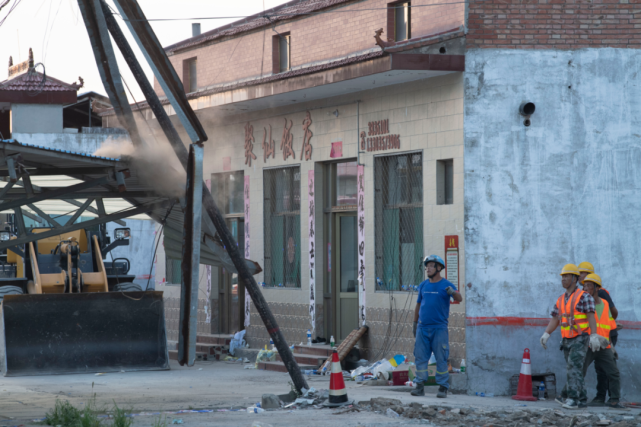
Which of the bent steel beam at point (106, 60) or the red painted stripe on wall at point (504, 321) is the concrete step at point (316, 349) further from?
the bent steel beam at point (106, 60)

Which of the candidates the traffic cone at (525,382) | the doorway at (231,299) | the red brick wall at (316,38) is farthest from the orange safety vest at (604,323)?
the doorway at (231,299)

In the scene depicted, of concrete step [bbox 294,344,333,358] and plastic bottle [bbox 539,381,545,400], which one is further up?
concrete step [bbox 294,344,333,358]

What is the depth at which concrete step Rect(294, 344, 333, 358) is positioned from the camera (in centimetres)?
1591

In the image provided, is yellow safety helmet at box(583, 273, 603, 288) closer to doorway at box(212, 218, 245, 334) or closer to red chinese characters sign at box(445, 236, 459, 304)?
red chinese characters sign at box(445, 236, 459, 304)

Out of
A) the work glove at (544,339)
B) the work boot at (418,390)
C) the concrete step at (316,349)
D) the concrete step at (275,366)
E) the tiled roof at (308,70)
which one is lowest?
the concrete step at (275,366)

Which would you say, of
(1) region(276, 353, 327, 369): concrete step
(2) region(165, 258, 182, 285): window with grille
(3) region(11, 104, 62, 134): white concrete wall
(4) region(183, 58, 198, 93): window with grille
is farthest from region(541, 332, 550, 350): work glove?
(3) region(11, 104, 62, 134): white concrete wall

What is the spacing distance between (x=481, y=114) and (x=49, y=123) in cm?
2405

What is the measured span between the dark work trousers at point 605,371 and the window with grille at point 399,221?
10.8 feet

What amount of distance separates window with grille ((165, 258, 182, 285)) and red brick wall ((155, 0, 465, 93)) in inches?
180

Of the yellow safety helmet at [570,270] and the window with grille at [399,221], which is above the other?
the window with grille at [399,221]

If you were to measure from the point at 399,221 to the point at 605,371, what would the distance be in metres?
4.41

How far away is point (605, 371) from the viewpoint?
12047 millimetres

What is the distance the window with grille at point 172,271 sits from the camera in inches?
871

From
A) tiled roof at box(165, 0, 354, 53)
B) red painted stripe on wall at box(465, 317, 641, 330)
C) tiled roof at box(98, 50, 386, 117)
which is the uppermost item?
tiled roof at box(165, 0, 354, 53)
